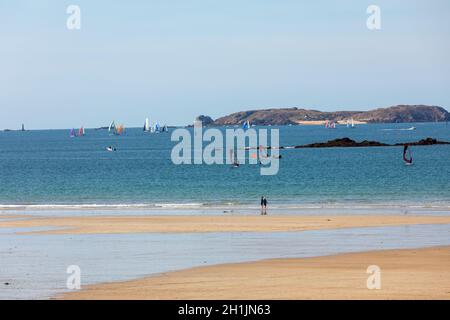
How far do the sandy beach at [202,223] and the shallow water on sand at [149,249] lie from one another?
203cm

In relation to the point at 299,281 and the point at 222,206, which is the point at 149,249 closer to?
the point at 299,281

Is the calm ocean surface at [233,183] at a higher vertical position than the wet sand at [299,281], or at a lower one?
higher

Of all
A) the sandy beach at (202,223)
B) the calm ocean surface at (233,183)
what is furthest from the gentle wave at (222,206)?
the sandy beach at (202,223)

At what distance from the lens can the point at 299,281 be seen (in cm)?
2450

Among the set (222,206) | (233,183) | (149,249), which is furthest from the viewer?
(233,183)

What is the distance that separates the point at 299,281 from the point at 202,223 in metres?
18.7

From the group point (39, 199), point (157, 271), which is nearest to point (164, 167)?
point (39, 199)

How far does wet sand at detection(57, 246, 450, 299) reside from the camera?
22.3 meters

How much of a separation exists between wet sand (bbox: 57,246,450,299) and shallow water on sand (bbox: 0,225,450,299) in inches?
49.4

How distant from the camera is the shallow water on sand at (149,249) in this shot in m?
25.7

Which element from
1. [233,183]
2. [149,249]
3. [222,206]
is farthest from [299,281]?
[233,183]

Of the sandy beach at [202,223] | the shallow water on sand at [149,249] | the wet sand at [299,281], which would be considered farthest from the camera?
the sandy beach at [202,223]

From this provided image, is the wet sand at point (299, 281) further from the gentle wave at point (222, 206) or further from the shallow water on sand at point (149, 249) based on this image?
the gentle wave at point (222, 206)
